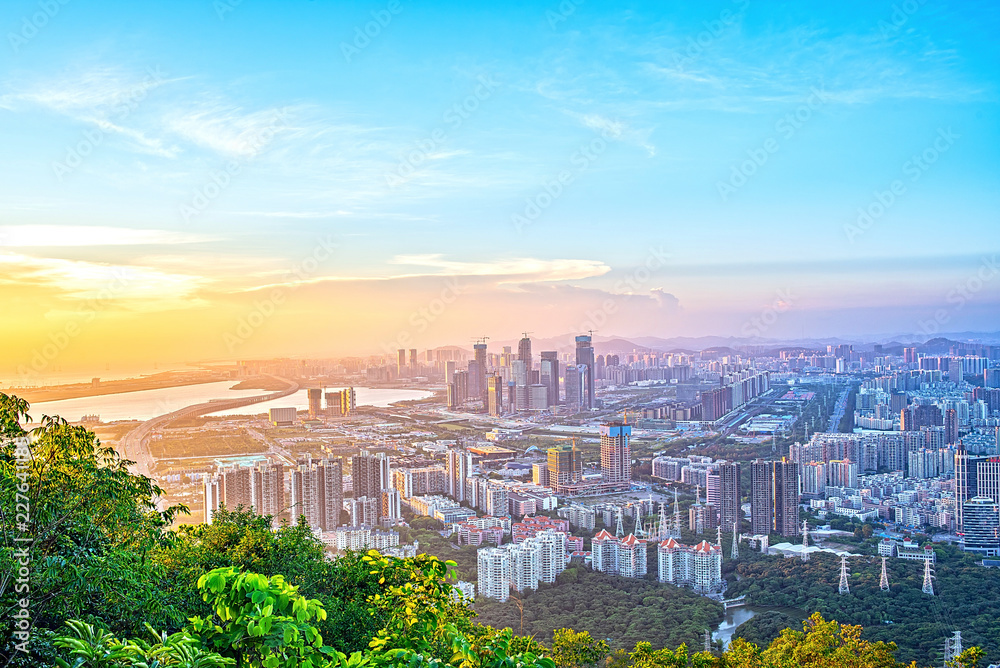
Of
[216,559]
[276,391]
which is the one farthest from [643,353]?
[216,559]

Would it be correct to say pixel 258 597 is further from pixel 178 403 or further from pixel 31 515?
pixel 178 403

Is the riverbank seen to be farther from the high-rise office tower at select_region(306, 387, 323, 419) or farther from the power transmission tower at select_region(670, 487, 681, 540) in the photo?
the power transmission tower at select_region(670, 487, 681, 540)

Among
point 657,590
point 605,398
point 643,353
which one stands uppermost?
point 643,353

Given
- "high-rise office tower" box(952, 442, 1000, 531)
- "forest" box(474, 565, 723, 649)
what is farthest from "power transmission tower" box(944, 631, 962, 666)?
"high-rise office tower" box(952, 442, 1000, 531)

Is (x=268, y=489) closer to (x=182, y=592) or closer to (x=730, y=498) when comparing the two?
(x=182, y=592)

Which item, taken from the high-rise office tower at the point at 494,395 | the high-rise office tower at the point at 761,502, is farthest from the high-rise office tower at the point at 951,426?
the high-rise office tower at the point at 494,395

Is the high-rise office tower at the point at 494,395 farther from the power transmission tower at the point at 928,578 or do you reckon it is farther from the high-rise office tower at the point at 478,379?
the power transmission tower at the point at 928,578

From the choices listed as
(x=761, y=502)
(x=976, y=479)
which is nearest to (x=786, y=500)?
(x=761, y=502)
